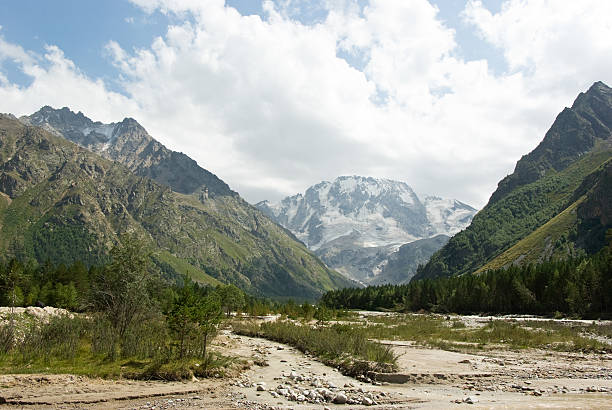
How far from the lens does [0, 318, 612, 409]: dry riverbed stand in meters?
18.2

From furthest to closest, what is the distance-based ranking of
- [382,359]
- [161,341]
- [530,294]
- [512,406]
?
[530,294] → [161,341] → [382,359] → [512,406]

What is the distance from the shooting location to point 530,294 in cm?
8588

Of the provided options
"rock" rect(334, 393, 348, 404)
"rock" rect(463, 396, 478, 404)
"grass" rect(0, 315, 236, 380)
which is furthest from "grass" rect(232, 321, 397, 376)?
"grass" rect(0, 315, 236, 380)

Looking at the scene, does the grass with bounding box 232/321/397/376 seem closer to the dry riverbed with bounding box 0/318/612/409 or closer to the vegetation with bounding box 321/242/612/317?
the dry riverbed with bounding box 0/318/612/409

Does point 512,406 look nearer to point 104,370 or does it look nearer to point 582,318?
point 104,370

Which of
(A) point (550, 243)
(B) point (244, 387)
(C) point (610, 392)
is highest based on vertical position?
(A) point (550, 243)

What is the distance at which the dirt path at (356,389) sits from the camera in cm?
1816

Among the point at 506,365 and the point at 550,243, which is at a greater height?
the point at 550,243

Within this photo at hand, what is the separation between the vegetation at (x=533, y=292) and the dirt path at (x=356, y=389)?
173ft

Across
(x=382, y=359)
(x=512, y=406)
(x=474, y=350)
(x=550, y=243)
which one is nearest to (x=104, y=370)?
(x=382, y=359)

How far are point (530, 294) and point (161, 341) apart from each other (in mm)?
83377

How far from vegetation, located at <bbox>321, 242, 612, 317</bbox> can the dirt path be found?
52636 mm

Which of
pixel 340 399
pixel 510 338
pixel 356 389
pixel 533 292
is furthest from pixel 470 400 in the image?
pixel 533 292

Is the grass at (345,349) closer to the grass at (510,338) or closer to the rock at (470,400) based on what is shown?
the rock at (470,400)
